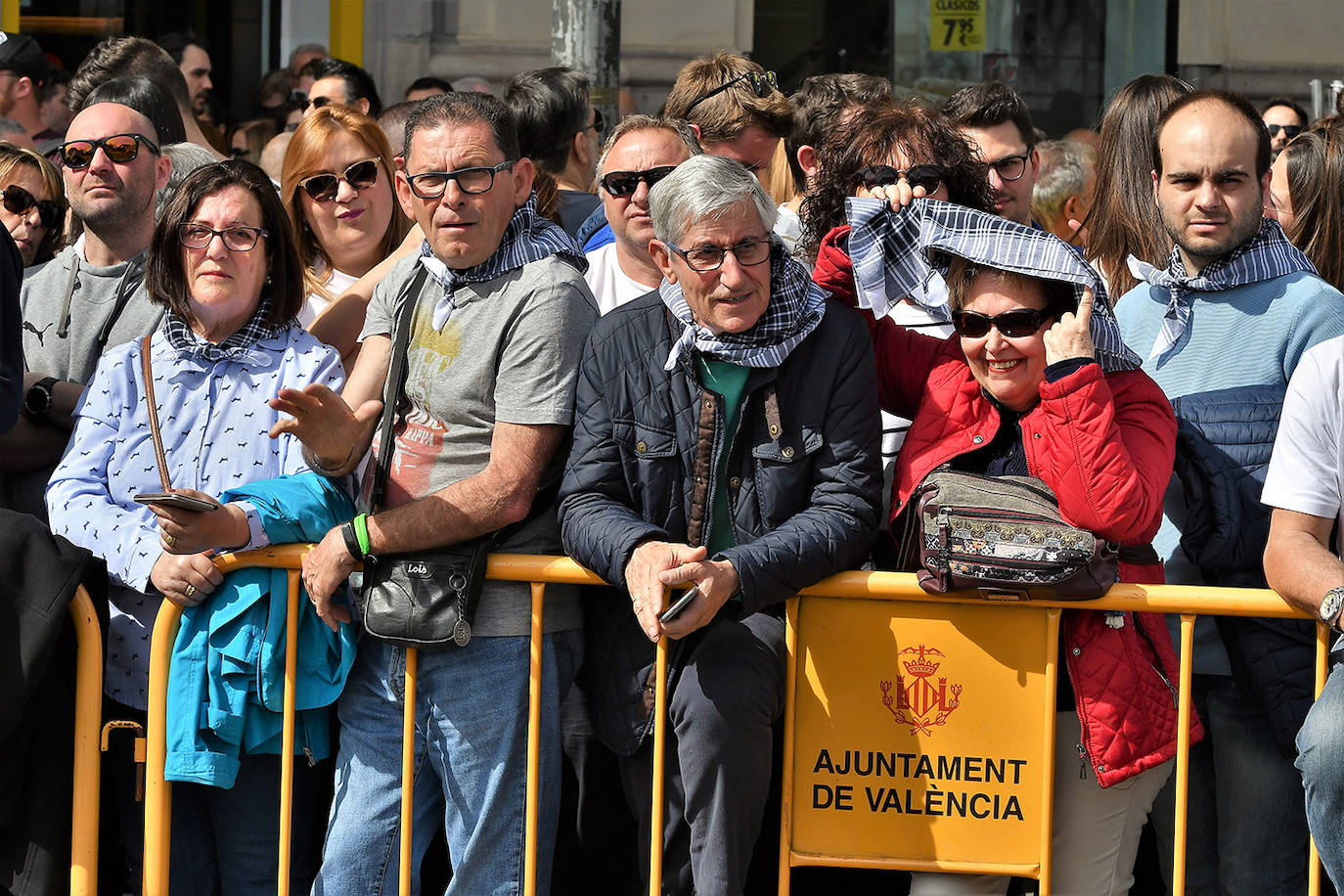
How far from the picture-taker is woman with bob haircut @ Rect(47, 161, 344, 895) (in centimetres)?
382

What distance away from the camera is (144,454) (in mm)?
3908

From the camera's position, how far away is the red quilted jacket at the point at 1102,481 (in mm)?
3342

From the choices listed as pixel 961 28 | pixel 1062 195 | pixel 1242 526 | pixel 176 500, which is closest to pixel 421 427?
pixel 176 500

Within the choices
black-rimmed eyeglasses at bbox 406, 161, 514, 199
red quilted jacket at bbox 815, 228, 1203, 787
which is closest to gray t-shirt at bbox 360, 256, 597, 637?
black-rimmed eyeglasses at bbox 406, 161, 514, 199

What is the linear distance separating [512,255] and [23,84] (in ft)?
15.9

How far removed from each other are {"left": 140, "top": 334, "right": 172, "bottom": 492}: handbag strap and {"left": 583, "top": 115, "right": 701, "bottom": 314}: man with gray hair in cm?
120

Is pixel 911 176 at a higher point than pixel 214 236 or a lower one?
higher

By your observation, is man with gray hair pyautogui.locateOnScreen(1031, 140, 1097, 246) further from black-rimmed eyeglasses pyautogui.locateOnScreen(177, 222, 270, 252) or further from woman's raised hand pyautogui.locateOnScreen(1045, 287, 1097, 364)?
black-rimmed eyeglasses pyautogui.locateOnScreen(177, 222, 270, 252)

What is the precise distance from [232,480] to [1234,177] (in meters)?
2.63

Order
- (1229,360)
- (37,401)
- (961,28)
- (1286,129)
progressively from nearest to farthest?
(1229,360)
(37,401)
(1286,129)
(961,28)

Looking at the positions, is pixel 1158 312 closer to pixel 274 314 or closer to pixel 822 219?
pixel 822 219

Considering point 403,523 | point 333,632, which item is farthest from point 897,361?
point 333,632

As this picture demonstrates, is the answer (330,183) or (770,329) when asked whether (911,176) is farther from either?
(330,183)

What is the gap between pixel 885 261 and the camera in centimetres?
379
